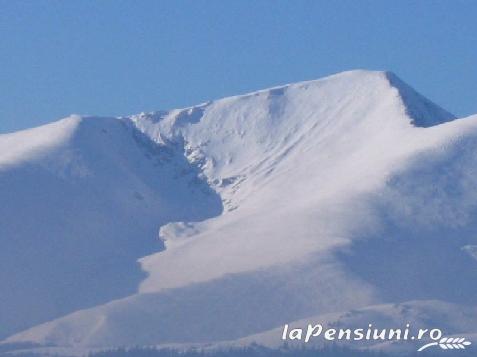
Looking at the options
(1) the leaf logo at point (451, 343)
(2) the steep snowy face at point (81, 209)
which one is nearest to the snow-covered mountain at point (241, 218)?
(2) the steep snowy face at point (81, 209)

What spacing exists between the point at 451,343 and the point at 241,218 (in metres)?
49.7

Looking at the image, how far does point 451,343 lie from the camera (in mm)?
94125

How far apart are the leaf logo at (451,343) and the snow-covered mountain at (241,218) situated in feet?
24.1

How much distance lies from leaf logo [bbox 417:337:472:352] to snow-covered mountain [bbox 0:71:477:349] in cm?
736

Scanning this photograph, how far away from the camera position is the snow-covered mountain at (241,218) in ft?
378

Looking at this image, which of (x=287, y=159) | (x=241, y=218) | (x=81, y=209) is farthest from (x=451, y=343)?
(x=287, y=159)

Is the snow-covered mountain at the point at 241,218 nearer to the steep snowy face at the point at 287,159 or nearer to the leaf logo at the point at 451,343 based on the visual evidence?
the steep snowy face at the point at 287,159

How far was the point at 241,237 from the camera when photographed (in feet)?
442

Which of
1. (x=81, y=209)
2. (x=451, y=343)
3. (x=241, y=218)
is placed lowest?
(x=241, y=218)

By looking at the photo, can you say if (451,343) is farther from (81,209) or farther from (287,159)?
(287,159)

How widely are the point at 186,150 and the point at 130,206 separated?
20.8 m

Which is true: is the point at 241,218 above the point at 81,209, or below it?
below

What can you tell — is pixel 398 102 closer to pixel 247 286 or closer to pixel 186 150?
pixel 186 150

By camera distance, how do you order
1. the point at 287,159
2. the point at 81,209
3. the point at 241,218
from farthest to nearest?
the point at 287,159
the point at 241,218
the point at 81,209
